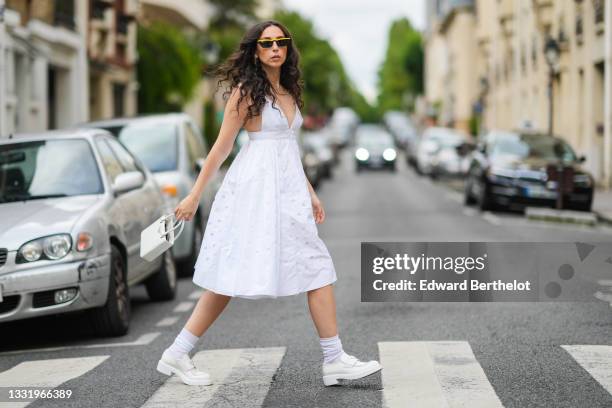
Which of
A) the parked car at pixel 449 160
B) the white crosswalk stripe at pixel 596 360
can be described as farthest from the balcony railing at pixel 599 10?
the white crosswalk stripe at pixel 596 360

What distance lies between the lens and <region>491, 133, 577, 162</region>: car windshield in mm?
22047

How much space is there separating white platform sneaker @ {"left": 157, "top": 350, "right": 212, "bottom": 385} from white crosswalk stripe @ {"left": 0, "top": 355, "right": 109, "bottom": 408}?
0.68m

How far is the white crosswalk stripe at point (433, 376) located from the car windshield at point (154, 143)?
606 cm

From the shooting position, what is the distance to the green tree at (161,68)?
3506 centimetres

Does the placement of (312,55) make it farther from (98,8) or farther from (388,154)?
(98,8)

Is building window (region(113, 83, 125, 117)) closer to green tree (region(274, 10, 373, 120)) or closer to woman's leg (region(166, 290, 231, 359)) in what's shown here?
woman's leg (region(166, 290, 231, 359))

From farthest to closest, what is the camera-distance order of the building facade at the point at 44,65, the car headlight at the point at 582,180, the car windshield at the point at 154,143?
1. the building facade at the point at 44,65
2. the car headlight at the point at 582,180
3. the car windshield at the point at 154,143

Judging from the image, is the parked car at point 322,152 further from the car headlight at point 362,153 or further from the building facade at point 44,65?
the building facade at point 44,65

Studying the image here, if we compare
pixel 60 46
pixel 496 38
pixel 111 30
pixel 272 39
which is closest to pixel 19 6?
pixel 60 46

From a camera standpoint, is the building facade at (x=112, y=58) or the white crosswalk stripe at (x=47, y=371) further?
the building facade at (x=112, y=58)

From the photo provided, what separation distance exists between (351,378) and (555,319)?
118 inches

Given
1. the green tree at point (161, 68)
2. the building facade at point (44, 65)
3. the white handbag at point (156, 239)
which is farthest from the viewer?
the green tree at point (161, 68)

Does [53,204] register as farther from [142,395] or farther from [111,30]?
[111,30]

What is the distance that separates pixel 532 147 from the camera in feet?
73.6
